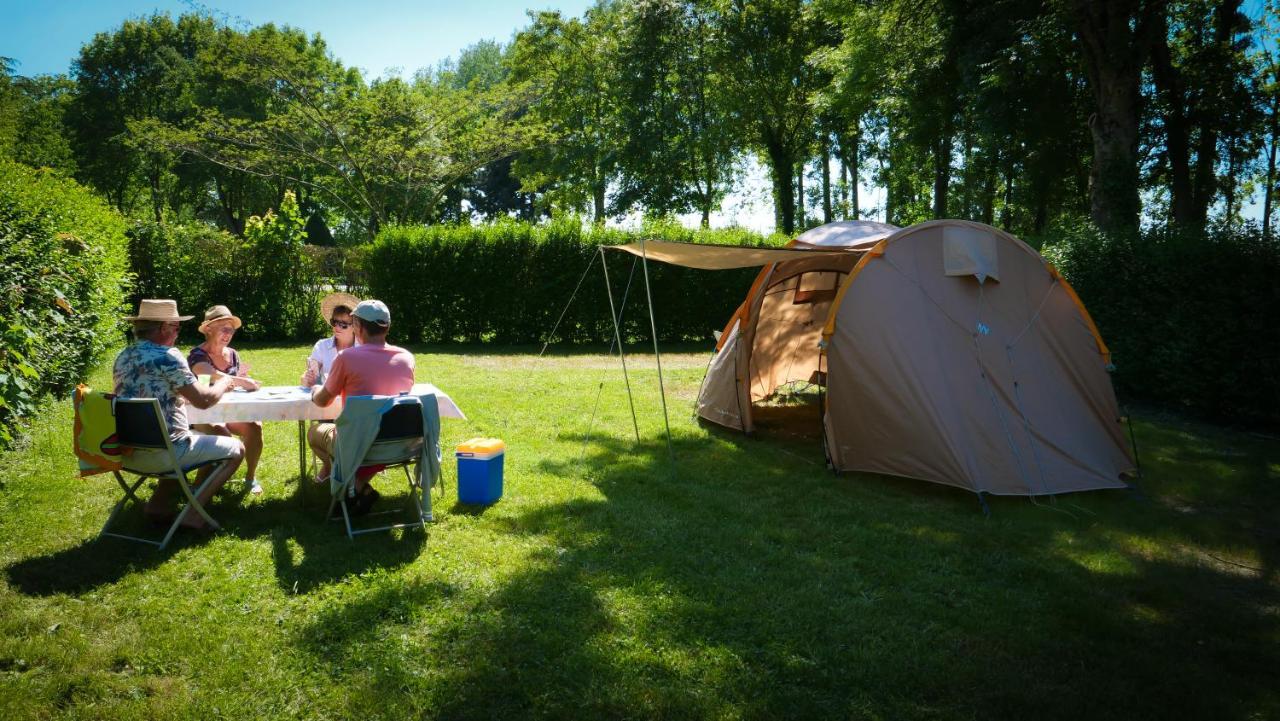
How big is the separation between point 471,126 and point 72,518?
64.2 ft

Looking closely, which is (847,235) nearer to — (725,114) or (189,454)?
(189,454)

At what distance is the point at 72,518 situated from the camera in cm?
456

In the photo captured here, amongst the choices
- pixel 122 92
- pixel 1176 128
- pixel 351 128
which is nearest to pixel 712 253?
pixel 1176 128

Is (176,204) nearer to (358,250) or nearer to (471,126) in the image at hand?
(471,126)

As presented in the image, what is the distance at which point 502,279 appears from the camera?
48.6 ft

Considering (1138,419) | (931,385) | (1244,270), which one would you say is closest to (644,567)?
(931,385)

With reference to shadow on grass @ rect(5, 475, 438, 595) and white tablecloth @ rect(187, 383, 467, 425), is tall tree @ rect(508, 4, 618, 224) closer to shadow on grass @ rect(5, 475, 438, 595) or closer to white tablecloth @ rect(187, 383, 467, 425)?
white tablecloth @ rect(187, 383, 467, 425)

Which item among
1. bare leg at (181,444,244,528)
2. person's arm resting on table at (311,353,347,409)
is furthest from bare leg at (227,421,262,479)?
person's arm resting on table at (311,353,347,409)

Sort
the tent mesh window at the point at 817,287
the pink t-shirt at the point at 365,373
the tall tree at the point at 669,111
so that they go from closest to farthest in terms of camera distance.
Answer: the pink t-shirt at the point at 365,373, the tent mesh window at the point at 817,287, the tall tree at the point at 669,111

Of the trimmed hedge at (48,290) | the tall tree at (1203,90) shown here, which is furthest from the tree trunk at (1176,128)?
the trimmed hedge at (48,290)

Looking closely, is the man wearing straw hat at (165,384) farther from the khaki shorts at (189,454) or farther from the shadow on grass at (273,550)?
Answer: the shadow on grass at (273,550)

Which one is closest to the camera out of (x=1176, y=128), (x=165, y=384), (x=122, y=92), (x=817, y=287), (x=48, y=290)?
(x=165, y=384)

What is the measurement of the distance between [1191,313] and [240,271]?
15137 millimetres

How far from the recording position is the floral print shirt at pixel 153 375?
13.7 ft
